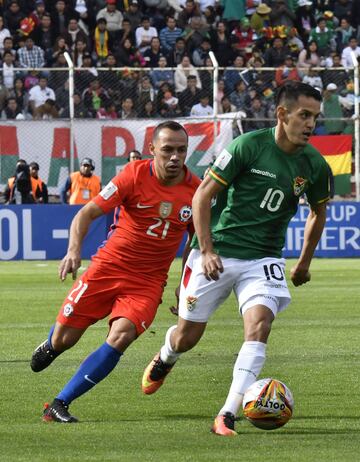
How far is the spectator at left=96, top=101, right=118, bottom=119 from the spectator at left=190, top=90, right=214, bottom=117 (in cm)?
173

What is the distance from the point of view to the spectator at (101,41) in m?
30.5

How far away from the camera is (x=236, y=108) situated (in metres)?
27.7

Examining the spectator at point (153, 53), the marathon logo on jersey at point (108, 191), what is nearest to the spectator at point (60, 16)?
the spectator at point (153, 53)

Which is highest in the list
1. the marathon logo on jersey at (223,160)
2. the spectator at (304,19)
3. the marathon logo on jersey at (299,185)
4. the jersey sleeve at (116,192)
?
the spectator at (304,19)

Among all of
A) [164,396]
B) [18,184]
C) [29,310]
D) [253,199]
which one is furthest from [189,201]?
[18,184]

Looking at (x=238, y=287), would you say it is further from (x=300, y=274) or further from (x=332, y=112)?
(x=332, y=112)

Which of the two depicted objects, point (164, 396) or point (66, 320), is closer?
point (66, 320)

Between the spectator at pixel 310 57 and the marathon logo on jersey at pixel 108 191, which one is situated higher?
the spectator at pixel 310 57

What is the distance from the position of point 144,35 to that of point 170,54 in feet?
3.67

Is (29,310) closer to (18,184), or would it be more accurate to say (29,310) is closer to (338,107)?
(18,184)

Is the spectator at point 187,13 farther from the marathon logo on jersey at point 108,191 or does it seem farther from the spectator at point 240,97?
the marathon logo on jersey at point 108,191

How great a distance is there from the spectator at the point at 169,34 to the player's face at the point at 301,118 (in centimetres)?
2328

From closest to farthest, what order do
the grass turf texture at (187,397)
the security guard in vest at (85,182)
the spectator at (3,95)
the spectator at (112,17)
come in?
the grass turf texture at (187,397) → the security guard in vest at (85,182) → the spectator at (3,95) → the spectator at (112,17)

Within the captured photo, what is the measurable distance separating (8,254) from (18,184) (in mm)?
1513
